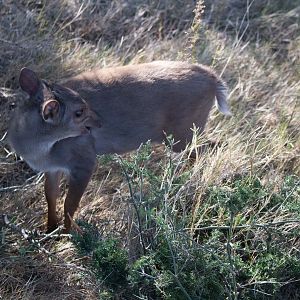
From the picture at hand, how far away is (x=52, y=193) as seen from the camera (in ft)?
16.2

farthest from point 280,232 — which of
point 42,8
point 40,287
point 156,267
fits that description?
point 42,8

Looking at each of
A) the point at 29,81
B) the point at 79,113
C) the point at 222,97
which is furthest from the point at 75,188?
the point at 222,97

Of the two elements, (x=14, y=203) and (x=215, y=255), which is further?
(x=14, y=203)

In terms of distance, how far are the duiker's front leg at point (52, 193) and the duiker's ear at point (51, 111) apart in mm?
424

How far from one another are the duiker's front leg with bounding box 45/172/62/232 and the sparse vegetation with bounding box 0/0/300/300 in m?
0.09

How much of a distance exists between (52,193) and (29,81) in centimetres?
74

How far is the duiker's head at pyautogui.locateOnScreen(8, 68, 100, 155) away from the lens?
185 inches

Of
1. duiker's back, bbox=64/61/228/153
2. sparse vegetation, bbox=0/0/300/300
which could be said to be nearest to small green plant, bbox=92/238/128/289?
sparse vegetation, bbox=0/0/300/300

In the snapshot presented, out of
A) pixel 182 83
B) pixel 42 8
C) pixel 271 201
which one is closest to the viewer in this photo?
pixel 271 201

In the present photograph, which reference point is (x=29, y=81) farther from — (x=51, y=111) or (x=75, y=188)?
(x=75, y=188)

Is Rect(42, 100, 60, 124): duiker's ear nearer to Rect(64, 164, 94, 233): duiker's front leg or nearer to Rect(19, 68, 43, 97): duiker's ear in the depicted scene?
Rect(19, 68, 43, 97): duiker's ear

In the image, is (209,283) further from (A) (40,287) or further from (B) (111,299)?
(A) (40,287)

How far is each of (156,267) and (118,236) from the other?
41cm

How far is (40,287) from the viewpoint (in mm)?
4527
